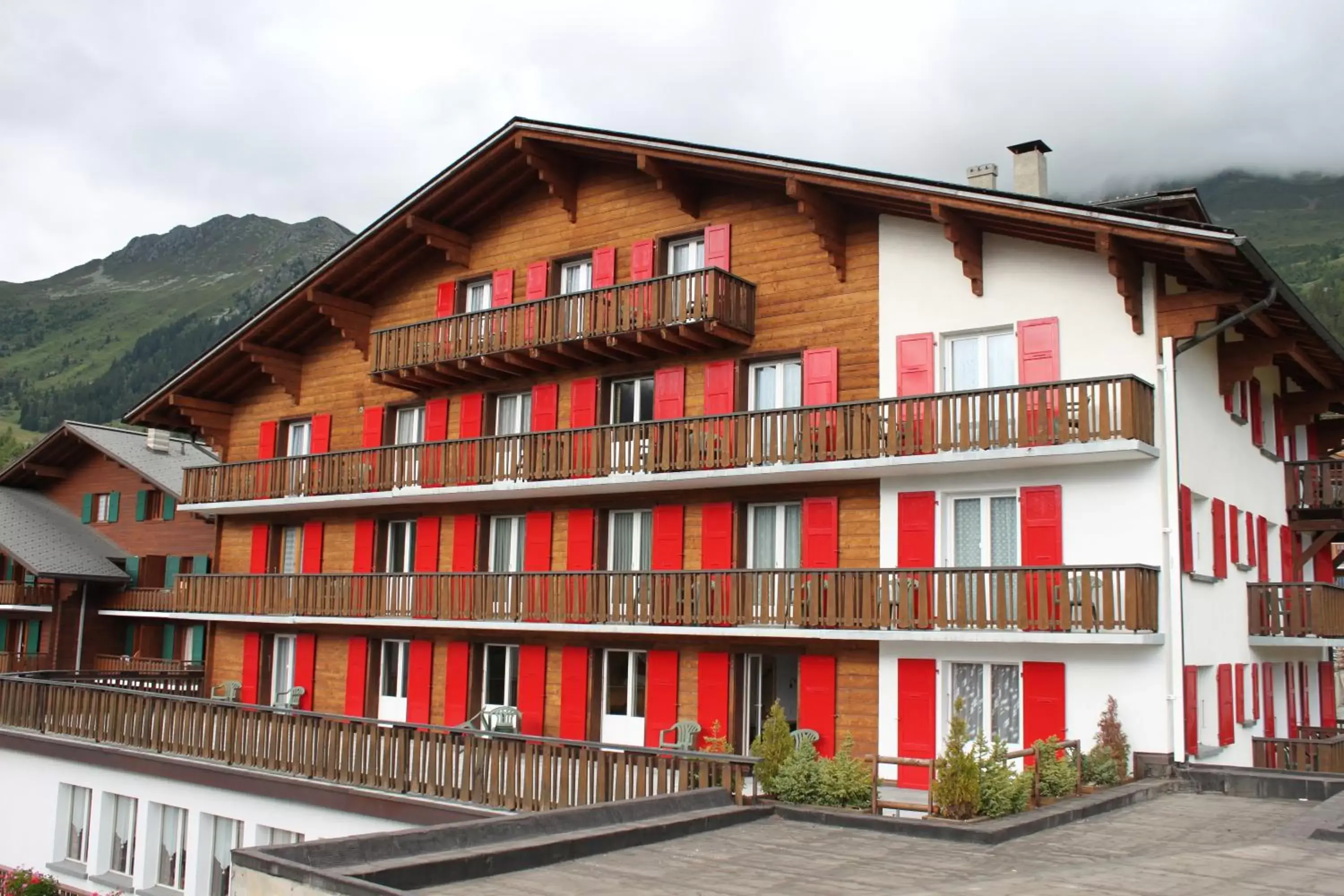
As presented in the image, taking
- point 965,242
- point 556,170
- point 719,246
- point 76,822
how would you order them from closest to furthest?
point 965,242
point 719,246
point 556,170
point 76,822

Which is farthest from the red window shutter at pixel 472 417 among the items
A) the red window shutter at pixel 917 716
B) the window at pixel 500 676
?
the red window shutter at pixel 917 716

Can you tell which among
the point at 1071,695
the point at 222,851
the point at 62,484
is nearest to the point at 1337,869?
the point at 1071,695

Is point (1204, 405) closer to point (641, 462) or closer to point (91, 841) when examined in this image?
point (641, 462)

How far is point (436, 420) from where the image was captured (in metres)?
26.1

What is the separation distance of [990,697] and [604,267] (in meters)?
10.4

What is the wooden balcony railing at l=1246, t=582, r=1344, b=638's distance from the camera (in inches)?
846

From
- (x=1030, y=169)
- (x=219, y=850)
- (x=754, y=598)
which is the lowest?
(x=219, y=850)

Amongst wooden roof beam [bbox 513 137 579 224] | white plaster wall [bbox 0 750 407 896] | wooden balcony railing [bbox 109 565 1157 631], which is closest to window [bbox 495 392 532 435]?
wooden balcony railing [bbox 109 565 1157 631]

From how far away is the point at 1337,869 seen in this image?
10.9 m

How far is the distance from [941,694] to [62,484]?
3919 cm

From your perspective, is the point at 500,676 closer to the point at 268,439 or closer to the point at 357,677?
the point at 357,677

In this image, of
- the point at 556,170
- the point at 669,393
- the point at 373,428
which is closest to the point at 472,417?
the point at 373,428

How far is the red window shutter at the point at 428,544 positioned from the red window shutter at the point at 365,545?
1.23 meters

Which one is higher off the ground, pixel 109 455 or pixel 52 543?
pixel 109 455
